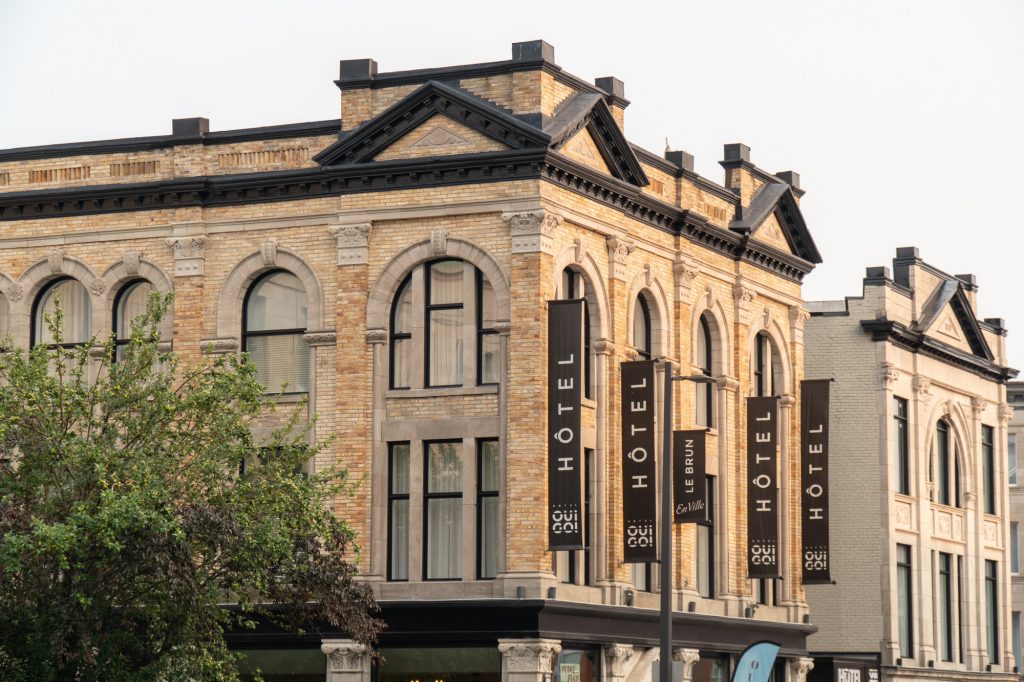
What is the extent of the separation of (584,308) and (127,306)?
9.68m

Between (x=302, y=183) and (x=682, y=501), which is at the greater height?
(x=302, y=183)

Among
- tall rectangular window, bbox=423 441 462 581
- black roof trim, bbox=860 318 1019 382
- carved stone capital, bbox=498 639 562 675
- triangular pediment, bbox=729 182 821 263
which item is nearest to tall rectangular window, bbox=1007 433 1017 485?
black roof trim, bbox=860 318 1019 382

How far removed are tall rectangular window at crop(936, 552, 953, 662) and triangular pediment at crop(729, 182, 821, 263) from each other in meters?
12.2

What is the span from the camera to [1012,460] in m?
74.9

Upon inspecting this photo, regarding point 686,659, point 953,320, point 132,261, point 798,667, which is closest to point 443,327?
point 132,261

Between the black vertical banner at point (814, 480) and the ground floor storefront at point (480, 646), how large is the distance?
8.39 metres

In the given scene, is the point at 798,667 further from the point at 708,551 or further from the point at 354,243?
the point at 354,243

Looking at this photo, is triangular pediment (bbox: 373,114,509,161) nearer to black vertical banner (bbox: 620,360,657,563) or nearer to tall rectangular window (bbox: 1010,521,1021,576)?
black vertical banner (bbox: 620,360,657,563)

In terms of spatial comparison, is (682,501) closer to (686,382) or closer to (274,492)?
(686,382)

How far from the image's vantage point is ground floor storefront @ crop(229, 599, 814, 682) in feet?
128

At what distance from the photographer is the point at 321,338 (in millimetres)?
41906

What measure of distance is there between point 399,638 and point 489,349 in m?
5.79

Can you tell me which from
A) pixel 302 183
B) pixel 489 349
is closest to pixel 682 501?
pixel 489 349

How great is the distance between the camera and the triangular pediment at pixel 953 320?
195 feet
